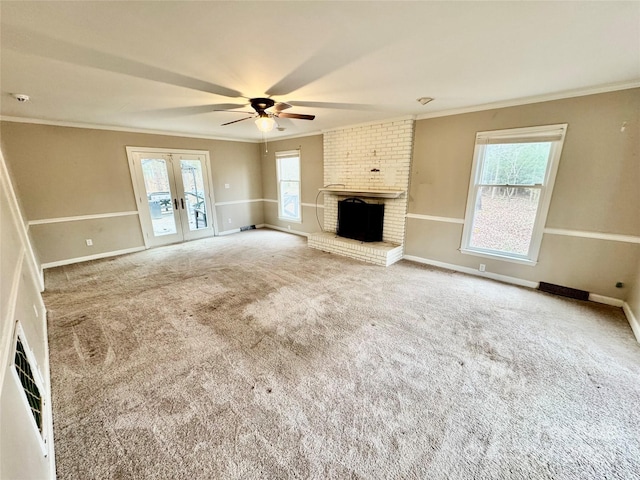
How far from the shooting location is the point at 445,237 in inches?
161

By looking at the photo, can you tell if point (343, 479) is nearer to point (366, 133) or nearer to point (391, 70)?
point (391, 70)

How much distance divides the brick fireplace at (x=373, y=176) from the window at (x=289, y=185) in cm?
111

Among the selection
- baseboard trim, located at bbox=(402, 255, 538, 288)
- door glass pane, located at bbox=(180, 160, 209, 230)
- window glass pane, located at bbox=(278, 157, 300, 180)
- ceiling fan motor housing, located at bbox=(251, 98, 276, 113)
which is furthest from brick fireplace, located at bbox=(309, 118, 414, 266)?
door glass pane, located at bbox=(180, 160, 209, 230)

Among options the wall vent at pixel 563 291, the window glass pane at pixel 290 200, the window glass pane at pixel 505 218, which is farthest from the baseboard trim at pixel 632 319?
the window glass pane at pixel 290 200

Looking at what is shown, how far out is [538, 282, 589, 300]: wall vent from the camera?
3.09 metres

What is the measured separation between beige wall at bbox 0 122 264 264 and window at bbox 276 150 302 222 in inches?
77.9

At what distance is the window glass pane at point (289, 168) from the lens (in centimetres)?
623

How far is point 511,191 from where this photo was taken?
134 inches

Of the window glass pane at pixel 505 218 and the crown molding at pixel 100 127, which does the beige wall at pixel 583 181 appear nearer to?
the window glass pane at pixel 505 218

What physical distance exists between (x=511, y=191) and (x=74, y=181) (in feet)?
22.5

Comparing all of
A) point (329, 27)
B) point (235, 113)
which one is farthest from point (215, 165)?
point (329, 27)

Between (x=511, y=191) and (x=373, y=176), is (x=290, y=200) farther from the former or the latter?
(x=511, y=191)

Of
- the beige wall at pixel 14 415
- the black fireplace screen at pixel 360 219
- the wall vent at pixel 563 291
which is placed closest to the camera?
the beige wall at pixel 14 415

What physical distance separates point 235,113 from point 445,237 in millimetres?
3763
